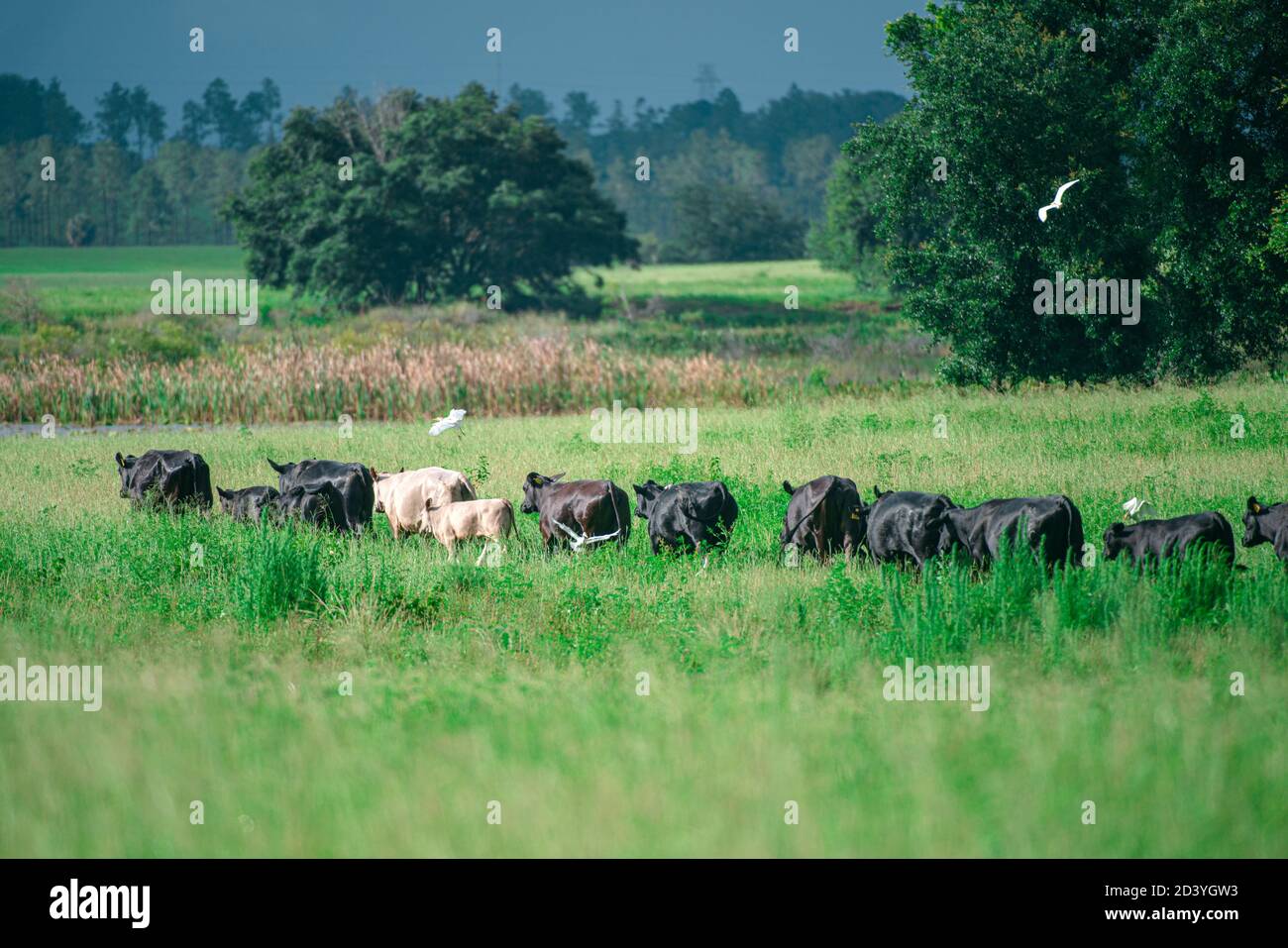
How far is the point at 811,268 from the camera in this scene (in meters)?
105

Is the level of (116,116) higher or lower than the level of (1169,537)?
higher

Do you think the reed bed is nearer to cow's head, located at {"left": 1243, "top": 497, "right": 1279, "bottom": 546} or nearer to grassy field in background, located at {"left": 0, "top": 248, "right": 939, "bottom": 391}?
grassy field in background, located at {"left": 0, "top": 248, "right": 939, "bottom": 391}

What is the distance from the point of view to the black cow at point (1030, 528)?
11266 mm

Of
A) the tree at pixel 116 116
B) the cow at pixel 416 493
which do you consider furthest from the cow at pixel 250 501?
the tree at pixel 116 116

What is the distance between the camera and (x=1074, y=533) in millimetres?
11359

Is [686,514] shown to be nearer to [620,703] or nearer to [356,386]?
[620,703]

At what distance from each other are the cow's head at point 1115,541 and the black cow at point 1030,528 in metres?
0.23

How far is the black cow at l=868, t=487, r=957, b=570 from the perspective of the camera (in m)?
11.9

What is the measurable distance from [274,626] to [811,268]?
96731 mm

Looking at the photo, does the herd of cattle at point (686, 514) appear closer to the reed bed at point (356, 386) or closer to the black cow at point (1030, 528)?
the black cow at point (1030, 528)

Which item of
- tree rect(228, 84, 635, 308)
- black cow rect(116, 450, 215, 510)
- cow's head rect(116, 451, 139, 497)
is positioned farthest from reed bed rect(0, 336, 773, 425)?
tree rect(228, 84, 635, 308)

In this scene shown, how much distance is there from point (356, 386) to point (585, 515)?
2027 centimetres

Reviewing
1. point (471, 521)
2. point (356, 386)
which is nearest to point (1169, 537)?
point (471, 521)

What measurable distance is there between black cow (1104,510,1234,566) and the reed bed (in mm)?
21176
